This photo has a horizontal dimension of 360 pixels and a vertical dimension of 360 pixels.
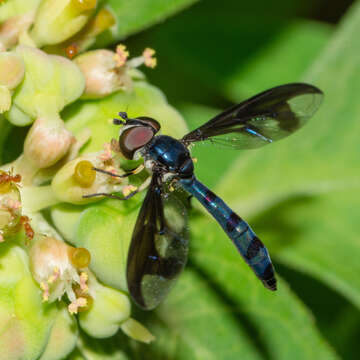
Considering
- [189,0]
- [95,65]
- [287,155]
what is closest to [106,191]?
[95,65]

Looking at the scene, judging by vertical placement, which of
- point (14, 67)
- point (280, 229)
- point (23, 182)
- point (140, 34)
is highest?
point (14, 67)

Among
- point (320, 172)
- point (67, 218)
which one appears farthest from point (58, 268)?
point (320, 172)

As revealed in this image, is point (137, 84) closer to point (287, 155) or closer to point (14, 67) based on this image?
point (14, 67)

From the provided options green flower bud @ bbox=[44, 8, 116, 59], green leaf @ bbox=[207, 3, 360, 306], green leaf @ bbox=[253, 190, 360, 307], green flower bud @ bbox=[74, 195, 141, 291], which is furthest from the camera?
green leaf @ bbox=[207, 3, 360, 306]

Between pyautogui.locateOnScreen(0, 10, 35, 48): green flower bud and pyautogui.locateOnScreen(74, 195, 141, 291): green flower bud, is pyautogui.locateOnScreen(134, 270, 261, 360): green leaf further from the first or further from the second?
pyautogui.locateOnScreen(0, 10, 35, 48): green flower bud

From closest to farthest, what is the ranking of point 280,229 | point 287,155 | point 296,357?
point 296,357 < point 280,229 < point 287,155

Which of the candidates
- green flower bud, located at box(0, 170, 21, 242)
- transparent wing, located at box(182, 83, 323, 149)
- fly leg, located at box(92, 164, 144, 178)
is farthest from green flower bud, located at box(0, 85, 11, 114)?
transparent wing, located at box(182, 83, 323, 149)

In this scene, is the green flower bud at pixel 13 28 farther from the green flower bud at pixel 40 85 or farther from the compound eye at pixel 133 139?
the compound eye at pixel 133 139
